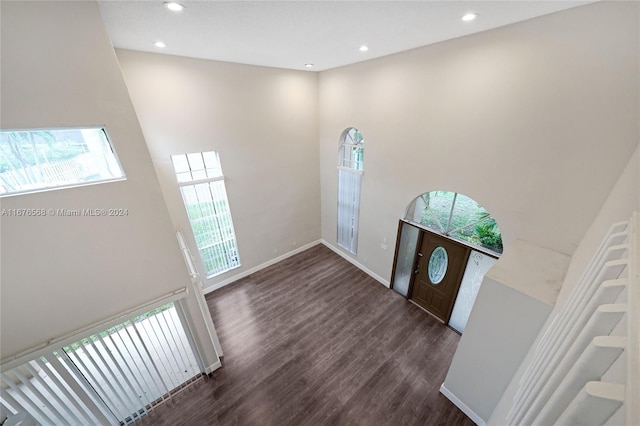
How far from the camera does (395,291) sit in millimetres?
5105

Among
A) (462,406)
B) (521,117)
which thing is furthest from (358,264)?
(521,117)

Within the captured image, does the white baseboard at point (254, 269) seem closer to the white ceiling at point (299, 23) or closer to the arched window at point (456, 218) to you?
the arched window at point (456, 218)

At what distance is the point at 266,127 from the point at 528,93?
14.3 feet

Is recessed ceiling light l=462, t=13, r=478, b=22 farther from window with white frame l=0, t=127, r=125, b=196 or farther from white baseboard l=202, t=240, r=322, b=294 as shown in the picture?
white baseboard l=202, t=240, r=322, b=294

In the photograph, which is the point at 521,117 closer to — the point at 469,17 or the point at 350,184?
the point at 469,17

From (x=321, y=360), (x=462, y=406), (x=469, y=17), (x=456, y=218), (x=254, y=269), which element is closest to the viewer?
(x=469, y=17)

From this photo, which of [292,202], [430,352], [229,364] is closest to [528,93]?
[430,352]

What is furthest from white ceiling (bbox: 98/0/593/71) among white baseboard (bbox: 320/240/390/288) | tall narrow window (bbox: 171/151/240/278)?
white baseboard (bbox: 320/240/390/288)

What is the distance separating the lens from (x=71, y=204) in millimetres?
2068

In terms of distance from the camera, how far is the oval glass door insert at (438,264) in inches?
163

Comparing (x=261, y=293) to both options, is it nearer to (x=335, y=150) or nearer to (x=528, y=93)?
(x=335, y=150)

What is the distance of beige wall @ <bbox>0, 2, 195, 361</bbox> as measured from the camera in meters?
1.75

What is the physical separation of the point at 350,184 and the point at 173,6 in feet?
13.7

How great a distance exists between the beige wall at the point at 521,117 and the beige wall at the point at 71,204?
3.83 meters
